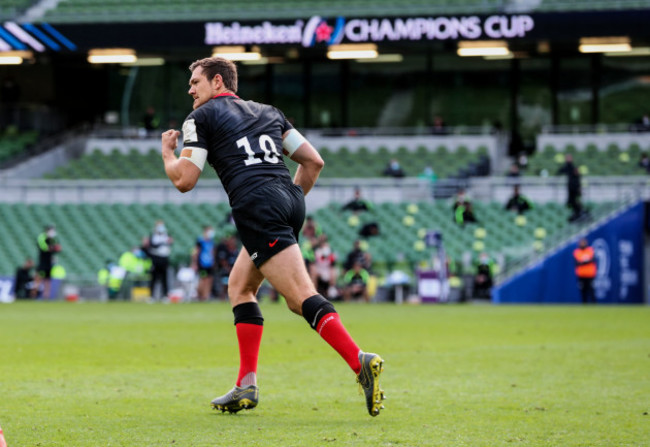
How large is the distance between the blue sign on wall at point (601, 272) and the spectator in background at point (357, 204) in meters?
5.78

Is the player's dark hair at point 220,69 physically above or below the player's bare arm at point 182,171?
above

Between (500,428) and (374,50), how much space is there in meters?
29.8

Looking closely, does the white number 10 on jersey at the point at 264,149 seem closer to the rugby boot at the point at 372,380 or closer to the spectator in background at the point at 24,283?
the rugby boot at the point at 372,380

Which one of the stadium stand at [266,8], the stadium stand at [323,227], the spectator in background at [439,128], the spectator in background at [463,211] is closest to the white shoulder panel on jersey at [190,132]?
the stadium stand at [323,227]

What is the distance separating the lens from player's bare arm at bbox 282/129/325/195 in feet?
22.9

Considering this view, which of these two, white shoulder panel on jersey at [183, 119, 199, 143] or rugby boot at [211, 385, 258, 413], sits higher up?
white shoulder panel on jersey at [183, 119, 199, 143]

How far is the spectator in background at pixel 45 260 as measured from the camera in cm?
2633

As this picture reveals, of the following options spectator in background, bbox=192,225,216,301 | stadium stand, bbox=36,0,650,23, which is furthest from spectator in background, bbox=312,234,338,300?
stadium stand, bbox=36,0,650,23

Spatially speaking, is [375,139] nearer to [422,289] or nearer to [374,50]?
[374,50]

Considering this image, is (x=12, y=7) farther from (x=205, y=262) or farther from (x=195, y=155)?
(x=195, y=155)

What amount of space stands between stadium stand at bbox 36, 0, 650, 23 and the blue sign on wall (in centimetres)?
992

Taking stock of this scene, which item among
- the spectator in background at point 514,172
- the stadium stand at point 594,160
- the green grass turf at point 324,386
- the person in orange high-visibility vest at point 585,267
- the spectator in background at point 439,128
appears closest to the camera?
the green grass turf at point 324,386

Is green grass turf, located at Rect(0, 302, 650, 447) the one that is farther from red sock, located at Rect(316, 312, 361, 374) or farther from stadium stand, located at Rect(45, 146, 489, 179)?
stadium stand, located at Rect(45, 146, 489, 179)

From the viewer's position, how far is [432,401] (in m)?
7.51
